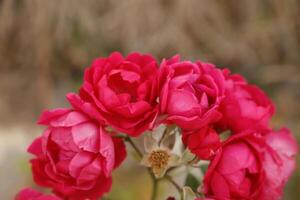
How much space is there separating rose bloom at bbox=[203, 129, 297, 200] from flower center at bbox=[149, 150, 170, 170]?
0.05 meters

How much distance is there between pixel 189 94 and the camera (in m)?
0.64

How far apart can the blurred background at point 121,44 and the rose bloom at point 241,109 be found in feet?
4.32

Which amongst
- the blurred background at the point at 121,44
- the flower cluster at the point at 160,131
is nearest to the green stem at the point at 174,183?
the flower cluster at the point at 160,131

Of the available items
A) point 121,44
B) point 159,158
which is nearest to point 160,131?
point 159,158

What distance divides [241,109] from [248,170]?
64 mm

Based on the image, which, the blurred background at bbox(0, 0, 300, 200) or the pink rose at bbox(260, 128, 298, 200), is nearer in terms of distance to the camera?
the pink rose at bbox(260, 128, 298, 200)

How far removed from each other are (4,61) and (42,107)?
0.27m

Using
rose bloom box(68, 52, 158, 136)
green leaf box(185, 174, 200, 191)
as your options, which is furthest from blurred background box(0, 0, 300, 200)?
rose bloom box(68, 52, 158, 136)

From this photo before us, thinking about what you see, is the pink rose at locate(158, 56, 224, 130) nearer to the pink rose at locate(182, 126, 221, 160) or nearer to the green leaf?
the pink rose at locate(182, 126, 221, 160)

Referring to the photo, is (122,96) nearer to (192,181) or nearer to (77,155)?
(77,155)

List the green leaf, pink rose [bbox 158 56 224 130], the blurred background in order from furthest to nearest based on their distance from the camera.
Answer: the blurred background
the green leaf
pink rose [bbox 158 56 224 130]

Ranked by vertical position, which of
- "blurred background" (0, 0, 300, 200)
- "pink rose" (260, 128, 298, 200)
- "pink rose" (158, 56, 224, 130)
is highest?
"pink rose" (158, 56, 224, 130)

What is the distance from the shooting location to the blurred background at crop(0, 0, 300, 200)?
2.18m

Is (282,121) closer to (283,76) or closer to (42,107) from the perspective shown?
(283,76)
